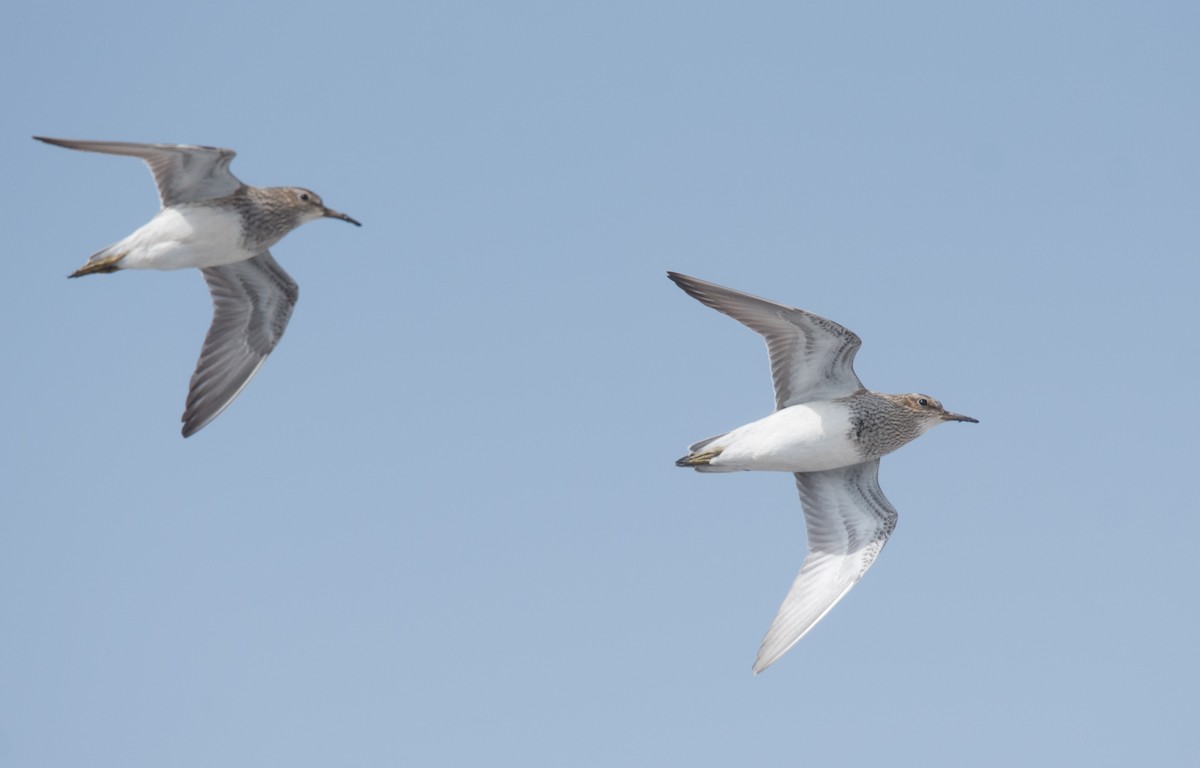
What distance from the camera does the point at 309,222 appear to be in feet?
52.8

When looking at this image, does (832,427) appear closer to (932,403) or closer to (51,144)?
(932,403)

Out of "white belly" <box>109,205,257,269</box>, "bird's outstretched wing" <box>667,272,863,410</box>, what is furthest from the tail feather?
"white belly" <box>109,205,257,269</box>

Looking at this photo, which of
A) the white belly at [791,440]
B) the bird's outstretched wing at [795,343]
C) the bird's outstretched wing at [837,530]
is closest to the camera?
the bird's outstretched wing at [795,343]

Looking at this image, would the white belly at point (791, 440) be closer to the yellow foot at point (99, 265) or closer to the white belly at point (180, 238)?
the white belly at point (180, 238)

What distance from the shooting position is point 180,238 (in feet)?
48.9

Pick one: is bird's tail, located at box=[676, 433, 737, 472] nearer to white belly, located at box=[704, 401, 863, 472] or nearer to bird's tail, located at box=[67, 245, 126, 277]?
white belly, located at box=[704, 401, 863, 472]

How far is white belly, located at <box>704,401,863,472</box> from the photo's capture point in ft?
48.1

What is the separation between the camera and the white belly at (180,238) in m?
14.9

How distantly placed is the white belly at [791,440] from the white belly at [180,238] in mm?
5455

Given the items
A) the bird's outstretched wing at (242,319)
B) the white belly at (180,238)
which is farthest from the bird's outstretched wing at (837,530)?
the white belly at (180,238)

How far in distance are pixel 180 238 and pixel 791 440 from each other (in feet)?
21.3

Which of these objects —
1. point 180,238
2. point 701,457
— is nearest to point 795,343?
point 701,457

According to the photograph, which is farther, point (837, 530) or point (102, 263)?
point (837, 530)

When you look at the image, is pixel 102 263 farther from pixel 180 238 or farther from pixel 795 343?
pixel 795 343
